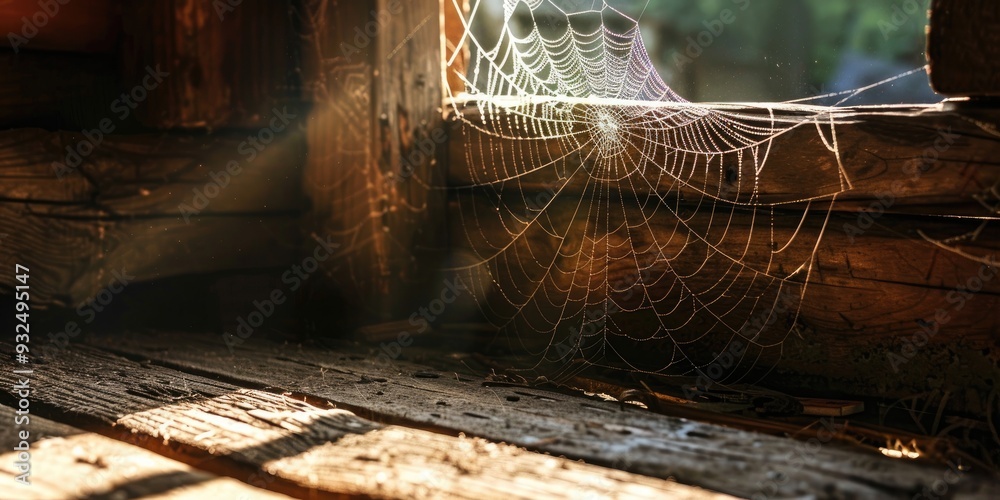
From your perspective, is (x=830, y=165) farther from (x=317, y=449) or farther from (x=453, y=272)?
(x=317, y=449)

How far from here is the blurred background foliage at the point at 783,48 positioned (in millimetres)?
8086

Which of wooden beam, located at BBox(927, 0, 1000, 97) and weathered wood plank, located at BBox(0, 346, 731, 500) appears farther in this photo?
wooden beam, located at BBox(927, 0, 1000, 97)

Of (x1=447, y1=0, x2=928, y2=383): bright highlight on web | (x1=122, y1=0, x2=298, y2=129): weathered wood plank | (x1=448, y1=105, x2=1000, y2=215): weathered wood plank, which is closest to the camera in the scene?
(x1=448, y1=105, x2=1000, y2=215): weathered wood plank

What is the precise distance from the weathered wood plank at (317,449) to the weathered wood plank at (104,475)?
0.08 metres

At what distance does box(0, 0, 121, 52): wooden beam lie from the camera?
9.57 ft

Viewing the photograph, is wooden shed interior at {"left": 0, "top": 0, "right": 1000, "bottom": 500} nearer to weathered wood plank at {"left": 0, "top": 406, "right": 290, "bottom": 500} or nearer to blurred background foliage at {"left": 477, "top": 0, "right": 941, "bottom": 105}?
weathered wood plank at {"left": 0, "top": 406, "right": 290, "bottom": 500}

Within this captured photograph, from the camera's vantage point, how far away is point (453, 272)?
3.32 meters

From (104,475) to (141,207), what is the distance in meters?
1.86

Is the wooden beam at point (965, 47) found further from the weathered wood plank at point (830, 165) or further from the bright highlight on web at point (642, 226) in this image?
the bright highlight on web at point (642, 226)

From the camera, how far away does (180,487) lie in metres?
1.37

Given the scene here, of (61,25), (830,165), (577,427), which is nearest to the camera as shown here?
(577,427)

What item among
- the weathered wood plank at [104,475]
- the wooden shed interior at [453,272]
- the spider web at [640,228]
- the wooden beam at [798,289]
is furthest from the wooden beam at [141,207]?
the weathered wood plank at [104,475]

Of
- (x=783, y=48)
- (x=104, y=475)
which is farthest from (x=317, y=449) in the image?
(x=783, y=48)

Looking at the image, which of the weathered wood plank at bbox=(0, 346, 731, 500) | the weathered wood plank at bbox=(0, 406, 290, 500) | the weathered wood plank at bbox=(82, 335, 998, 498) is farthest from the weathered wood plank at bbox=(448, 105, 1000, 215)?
the weathered wood plank at bbox=(0, 406, 290, 500)
